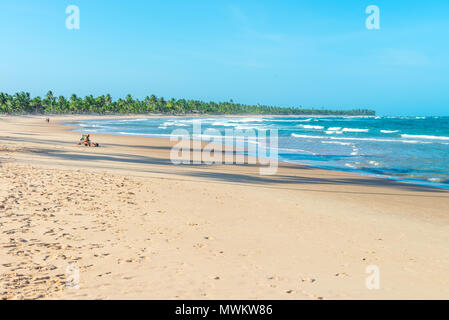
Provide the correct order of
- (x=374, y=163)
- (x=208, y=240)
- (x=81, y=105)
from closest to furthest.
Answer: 1. (x=208, y=240)
2. (x=374, y=163)
3. (x=81, y=105)

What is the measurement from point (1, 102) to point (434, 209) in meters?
128

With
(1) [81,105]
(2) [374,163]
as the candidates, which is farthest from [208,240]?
(1) [81,105]

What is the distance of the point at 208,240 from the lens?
6719 millimetres

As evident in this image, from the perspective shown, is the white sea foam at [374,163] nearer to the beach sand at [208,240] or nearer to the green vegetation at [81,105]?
the beach sand at [208,240]

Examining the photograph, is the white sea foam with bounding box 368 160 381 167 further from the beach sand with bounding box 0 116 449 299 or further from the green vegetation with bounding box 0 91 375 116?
the green vegetation with bounding box 0 91 375 116

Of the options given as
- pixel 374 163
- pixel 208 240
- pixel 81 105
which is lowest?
pixel 374 163

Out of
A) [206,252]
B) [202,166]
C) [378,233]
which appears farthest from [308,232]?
[202,166]

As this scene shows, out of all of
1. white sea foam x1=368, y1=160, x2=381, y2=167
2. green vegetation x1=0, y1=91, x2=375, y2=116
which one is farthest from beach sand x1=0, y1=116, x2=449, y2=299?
green vegetation x1=0, y1=91, x2=375, y2=116

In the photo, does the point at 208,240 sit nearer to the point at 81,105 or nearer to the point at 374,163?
the point at 374,163

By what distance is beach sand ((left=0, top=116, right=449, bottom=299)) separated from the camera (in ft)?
15.7

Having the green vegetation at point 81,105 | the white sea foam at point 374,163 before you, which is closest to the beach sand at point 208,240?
the white sea foam at point 374,163

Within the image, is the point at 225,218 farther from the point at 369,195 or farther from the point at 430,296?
the point at 369,195

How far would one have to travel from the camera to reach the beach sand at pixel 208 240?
4.78 metres

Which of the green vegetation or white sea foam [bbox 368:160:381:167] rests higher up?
the green vegetation
